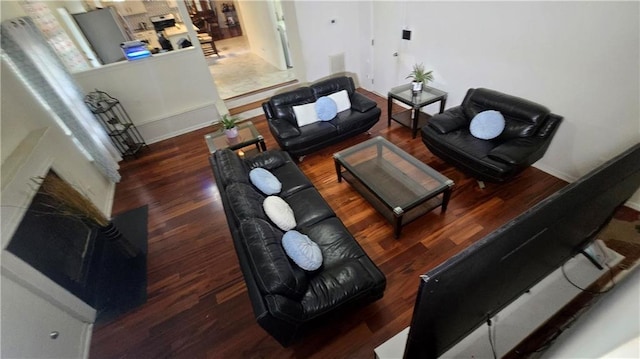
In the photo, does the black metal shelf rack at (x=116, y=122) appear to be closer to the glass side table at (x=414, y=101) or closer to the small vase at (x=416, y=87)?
the glass side table at (x=414, y=101)

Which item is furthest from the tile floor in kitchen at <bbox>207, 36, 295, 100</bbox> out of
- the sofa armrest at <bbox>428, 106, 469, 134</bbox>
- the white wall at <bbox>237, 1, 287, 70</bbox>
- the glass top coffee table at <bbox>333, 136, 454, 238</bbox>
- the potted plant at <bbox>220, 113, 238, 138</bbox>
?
the sofa armrest at <bbox>428, 106, 469, 134</bbox>

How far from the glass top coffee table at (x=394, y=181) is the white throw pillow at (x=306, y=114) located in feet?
Result: 2.86

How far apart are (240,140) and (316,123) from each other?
1019 mm

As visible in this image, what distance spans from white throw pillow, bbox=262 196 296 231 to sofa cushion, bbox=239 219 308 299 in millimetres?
266

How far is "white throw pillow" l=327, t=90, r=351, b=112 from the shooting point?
12.1ft

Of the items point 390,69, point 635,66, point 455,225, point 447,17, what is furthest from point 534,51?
point 390,69

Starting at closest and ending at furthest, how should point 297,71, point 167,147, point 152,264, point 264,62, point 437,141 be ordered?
point 152,264
point 437,141
point 167,147
point 297,71
point 264,62

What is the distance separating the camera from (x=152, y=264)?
2.45 metres

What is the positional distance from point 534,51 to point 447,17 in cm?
112

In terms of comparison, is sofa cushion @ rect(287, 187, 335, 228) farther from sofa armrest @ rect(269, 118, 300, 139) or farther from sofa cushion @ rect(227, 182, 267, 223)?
sofa armrest @ rect(269, 118, 300, 139)

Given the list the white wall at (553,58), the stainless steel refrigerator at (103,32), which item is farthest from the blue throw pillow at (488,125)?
the stainless steel refrigerator at (103,32)

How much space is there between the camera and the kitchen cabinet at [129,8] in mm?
4662

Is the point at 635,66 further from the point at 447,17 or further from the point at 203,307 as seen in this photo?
the point at 203,307

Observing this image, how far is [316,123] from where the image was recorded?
A: 3.53m
